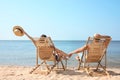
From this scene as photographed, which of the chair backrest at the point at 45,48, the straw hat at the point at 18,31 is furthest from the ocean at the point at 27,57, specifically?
the straw hat at the point at 18,31

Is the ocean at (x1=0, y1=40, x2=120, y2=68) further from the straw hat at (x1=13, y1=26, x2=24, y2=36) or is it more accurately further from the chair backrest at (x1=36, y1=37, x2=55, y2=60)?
the straw hat at (x1=13, y1=26, x2=24, y2=36)

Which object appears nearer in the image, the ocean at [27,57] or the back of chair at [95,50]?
the back of chair at [95,50]

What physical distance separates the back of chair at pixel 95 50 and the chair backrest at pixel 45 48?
41.5 inches

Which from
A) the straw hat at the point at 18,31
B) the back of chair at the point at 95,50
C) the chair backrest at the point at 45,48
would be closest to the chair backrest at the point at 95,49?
the back of chair at the point at 95,50

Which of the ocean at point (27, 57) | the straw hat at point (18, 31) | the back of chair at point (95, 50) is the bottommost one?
the ocean at point (27, 57)

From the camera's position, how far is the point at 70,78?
21.3ft

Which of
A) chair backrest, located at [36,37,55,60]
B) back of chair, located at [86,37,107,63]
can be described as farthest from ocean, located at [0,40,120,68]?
chair backrest, located at [36,37,55,60]

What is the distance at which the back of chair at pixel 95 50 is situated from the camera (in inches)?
278

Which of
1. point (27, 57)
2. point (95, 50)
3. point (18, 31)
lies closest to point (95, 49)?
point (95, 50)

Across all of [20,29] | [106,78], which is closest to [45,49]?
[20,29]

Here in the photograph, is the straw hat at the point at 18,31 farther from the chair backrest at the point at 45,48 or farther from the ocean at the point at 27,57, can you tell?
the ocean at the point at 27,57

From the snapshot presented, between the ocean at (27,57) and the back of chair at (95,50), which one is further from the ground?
the back of chair at (95,50)

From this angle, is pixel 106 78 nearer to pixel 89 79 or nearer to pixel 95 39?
pixel 89 79

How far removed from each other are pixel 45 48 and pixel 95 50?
143cm
